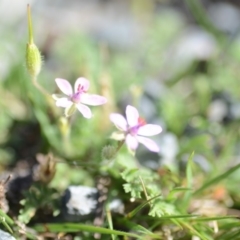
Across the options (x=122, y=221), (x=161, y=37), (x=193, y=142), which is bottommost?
(x=122, y=221)

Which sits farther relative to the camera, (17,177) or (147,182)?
(17,177)

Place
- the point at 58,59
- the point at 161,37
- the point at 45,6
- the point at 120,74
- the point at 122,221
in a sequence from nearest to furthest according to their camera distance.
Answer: the point at 122,221 < the point at 120,74 < the point at 58,59 < the point at 161,37 < the point at 45,6

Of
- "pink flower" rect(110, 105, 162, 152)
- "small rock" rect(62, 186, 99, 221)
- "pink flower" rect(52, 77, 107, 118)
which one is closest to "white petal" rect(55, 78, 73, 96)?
"pink flower" rect(52, 77, 107, 118)

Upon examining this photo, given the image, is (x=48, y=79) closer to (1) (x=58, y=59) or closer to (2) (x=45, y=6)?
(1) (x=58, y=59)

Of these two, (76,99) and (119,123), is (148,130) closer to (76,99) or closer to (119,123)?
(119,123)

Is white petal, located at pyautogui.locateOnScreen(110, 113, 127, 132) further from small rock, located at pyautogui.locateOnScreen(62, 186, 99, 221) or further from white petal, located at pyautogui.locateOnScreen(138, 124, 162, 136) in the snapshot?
small rock, located at pyautogui.locateOnScreen(62, 186, 99, 221)

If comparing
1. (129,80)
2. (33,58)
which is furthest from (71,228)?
(129,80)

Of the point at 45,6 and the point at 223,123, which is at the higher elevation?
the point at 45,6

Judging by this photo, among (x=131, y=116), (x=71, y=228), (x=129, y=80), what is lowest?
(x=71, y=228)

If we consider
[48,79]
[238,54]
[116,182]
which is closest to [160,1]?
[238,54]
